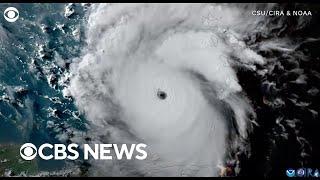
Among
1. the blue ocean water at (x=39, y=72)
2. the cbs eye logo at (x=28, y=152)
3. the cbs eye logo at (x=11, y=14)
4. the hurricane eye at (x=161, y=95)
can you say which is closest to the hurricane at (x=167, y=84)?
the hurricane eye at (x=161, y=95)

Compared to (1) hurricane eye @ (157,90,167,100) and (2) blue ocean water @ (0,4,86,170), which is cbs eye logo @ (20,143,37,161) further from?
(1) hurricane eye @ (157,90,167,100)

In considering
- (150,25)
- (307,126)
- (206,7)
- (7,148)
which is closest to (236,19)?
(206,7)

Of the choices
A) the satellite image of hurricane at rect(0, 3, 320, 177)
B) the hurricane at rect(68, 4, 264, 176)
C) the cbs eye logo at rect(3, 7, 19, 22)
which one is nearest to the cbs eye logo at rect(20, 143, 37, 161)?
the satellite image of hurricane at rect(0, 3, 320, 177)

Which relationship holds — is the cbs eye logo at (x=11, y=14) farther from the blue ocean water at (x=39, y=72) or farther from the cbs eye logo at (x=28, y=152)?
the cbs eye logo at (x=28, y=152)

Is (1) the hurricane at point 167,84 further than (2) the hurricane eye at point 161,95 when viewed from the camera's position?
No

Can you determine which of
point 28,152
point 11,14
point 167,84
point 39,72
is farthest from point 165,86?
point 11,14

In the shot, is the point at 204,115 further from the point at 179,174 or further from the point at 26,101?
the point at 26,101
